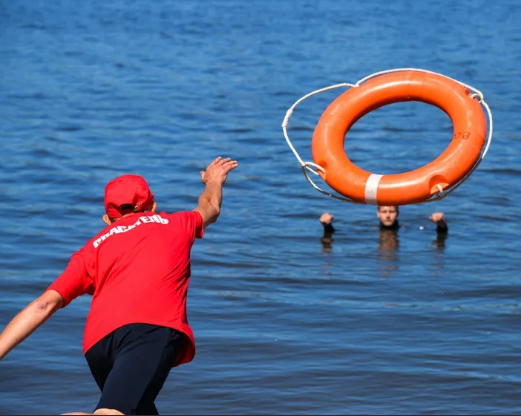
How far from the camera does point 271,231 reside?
11.8 metres

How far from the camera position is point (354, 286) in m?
9.50

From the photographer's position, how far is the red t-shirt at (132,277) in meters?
4.38

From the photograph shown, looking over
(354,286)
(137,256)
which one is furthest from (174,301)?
(354,286)

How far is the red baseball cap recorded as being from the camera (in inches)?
181

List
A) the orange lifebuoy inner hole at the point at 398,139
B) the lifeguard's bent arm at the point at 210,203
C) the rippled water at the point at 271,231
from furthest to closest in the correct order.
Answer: the orange lifebuoy inner hole at the point at 398,139 → the rippled water at the point at 271,231 → the lifeguard's bent arm at the point at 210,203

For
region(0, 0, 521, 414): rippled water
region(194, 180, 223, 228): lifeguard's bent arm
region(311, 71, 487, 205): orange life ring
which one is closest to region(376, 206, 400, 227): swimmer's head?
region(0, 0, 521, 414): rippled water

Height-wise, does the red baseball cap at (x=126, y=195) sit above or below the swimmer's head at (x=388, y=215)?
above

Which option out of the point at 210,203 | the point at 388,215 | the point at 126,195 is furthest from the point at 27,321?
the point at 388,215

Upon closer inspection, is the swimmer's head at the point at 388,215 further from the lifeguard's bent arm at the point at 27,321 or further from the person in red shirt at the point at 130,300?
the lifeguard's bent arm at the point at 27,321

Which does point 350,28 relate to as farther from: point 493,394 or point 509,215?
point 493,394

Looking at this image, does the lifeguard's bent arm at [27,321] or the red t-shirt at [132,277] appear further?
the red t-shirt at [132,277]

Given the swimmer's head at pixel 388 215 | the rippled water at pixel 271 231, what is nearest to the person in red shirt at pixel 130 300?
the rippled water at pixel 271 231

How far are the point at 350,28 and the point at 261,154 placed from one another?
18.7 m

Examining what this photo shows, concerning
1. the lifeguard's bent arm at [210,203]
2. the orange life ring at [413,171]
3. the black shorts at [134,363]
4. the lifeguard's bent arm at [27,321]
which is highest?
the orange life ring at [413,171]
